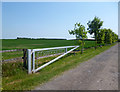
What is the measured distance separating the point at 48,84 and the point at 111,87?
91.7 inches

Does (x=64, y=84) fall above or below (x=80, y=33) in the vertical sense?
below

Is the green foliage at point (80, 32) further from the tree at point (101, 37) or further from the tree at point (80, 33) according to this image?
the tree at point (101, 37)

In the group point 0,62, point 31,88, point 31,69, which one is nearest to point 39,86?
point 31,88

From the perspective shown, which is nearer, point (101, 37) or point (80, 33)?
point (80, 33)

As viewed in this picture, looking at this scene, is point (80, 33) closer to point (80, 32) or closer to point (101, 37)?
point (80, 32)

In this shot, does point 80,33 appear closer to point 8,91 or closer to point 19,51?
point 19,51

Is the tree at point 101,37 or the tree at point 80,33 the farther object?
the tree at point 101,37

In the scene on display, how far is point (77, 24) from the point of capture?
13.4 metres

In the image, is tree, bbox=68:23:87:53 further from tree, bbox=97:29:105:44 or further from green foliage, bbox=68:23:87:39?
Result: tree, bbox=97:29:105:44

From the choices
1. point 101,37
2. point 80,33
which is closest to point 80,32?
point 80,33

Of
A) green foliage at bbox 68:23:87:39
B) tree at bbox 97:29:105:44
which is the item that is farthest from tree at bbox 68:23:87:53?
tree at bbox 97:29:105:44

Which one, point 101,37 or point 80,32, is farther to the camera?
point 101,37

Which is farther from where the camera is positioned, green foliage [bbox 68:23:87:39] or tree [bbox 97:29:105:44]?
tree [bbox 97:29:105:44]

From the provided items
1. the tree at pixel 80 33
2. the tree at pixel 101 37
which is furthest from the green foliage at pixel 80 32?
the tree at pixel 101 37
